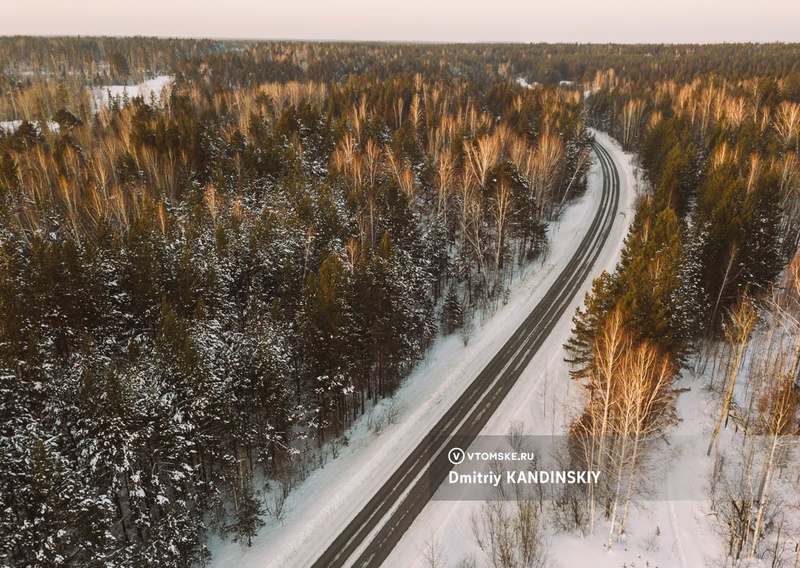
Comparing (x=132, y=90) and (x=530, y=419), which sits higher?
(x=132, y=90)

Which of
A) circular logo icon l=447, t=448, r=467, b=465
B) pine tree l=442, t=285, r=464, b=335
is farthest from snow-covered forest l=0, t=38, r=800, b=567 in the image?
circular logo icon l=447, t=448, r=467, b=465

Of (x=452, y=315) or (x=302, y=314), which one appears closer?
(x=302, y=314)

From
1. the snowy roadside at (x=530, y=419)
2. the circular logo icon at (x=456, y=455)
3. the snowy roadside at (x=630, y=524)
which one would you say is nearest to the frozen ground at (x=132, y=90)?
the snowy roadside at (x=530, y=419)

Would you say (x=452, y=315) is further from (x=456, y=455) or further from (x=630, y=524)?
(x=630, y=524)

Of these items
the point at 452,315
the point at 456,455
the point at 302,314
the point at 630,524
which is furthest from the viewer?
the point at 452,315

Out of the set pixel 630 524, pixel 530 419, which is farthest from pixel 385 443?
pixel 630 524

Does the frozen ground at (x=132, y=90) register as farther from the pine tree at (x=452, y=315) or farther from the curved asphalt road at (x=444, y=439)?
the curved asphalt road at (x=444, y=439)

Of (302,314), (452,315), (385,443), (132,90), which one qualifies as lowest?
(385,443)

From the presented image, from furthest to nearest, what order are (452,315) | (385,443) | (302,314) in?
(452,315) → (302,314) → (385,443)
